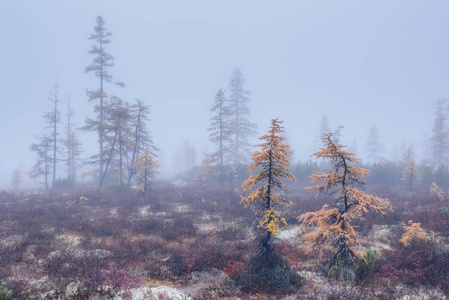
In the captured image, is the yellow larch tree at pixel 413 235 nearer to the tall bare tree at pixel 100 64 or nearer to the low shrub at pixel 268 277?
the low shrub at pixel 268 277

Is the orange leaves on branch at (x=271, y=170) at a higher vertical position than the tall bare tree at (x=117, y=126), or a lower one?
lower

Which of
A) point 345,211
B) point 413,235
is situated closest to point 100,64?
point 345,211

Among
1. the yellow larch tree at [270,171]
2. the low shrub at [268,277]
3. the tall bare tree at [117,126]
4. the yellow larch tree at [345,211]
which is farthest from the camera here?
the tall bare tree at [117,126]

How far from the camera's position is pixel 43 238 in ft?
34.4

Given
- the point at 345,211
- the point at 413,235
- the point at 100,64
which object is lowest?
the point at 413,235

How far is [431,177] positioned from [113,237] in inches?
1149

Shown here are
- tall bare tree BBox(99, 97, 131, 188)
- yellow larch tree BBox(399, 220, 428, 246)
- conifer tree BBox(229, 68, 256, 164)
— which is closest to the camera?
yellow larch tree BBox(399, 220, 428, 246)

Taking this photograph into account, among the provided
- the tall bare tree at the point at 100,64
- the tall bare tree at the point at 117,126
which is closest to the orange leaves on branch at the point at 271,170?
the tall bare tree at the point at 117,126

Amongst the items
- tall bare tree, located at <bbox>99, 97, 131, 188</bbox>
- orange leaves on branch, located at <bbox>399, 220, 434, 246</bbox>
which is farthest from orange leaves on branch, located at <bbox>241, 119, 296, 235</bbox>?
tall bare tree, located at <bbox>99, 97, 131, 188</bbox>

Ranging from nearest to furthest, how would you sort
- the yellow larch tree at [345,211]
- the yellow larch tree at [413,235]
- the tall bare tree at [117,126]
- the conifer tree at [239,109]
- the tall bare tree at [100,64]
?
the yellow larch tree at [345,211]
the yellow larch tree at [413,235]
the tall bare tree at [117,126]
the tall bare tree at [100,64]
the conifer tree at [239,109]

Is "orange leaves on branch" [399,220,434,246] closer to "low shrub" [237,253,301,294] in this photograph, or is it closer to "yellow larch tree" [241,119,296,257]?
"low shrub" [237,253,301,294]

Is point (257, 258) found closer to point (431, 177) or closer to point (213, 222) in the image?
point (213, 222)

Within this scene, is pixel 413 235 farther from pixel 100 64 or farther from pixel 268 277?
pixel 100 64

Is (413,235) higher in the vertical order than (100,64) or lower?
lower
